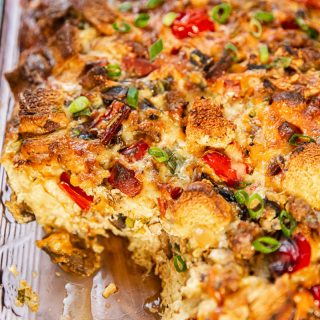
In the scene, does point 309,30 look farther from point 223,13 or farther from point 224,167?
point 224,167

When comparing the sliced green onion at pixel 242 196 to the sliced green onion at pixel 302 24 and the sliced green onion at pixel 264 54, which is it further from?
the sliced green onion at pixel 302 24

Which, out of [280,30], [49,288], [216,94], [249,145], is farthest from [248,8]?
[49,288]

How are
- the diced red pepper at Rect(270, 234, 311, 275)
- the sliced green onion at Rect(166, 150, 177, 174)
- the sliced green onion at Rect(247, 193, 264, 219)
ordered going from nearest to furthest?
the diced red pepper at Rect(270, 234, 311, 275) < the sliced green onion at Rect(247, 193, 264, 219) < the sliced green onion at Rect(166, 150, 177, 174)

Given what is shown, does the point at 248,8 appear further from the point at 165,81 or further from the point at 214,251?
the point at 214,251

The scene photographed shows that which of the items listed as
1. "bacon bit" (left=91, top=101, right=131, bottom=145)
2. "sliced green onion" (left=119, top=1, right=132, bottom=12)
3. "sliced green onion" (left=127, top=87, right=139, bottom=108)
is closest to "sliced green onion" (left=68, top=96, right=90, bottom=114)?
"bacon bit" (left=91, top=101, right=131, bottom=145)

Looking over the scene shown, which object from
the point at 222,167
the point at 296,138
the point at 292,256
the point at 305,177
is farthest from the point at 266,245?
the point at 296,138

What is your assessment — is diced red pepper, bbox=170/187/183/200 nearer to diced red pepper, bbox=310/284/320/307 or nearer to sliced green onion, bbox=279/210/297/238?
sliced green onion, bbox=279/210/297/238
